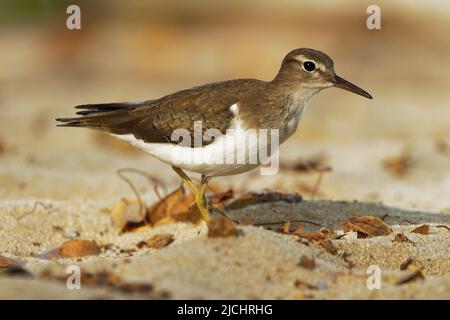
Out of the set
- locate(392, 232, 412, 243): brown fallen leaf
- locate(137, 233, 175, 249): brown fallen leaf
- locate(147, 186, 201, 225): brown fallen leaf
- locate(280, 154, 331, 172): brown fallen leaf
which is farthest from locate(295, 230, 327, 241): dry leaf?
Answer: locate(280, 154, 331, 172): brown fallen leaf

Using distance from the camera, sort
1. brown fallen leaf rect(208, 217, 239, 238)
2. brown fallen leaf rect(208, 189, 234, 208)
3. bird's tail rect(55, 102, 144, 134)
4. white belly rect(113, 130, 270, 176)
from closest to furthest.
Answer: brown fallen leaf rect(208, 217, 239, 238) < white belly rect(113, 130, 270, 176) < bird's tail rect(55, 102, 144, 134) < brown fallen leaf rect(208, 189, 234, 208)

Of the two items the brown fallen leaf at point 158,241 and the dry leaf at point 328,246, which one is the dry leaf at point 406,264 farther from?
the brown fallen leaf at point 158,241

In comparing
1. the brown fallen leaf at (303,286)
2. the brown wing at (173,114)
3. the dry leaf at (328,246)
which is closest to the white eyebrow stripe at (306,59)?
the brown wing at (173,114)

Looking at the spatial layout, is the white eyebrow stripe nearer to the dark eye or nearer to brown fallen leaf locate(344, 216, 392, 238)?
the dark eye

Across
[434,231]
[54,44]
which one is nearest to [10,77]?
[54,44]

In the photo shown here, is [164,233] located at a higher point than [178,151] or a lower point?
lower

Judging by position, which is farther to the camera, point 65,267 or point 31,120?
point 31,120

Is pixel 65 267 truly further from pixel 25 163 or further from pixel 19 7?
pixel 19 7
